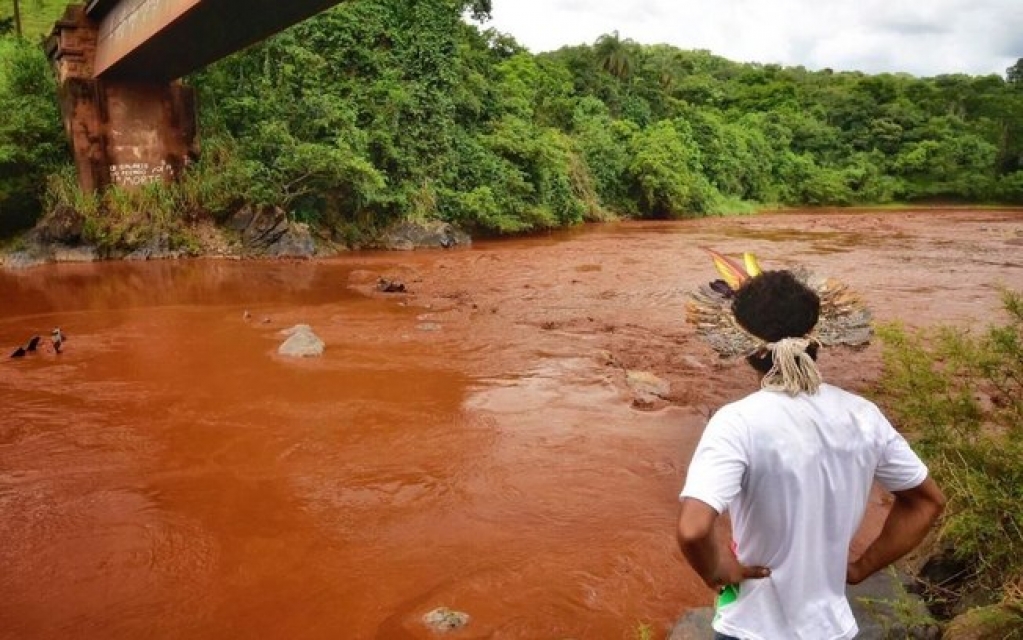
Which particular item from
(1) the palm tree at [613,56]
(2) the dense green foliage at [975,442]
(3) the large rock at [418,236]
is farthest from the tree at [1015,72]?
(2) the dense green foliage at [975,442]

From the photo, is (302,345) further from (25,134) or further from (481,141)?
(481,141)

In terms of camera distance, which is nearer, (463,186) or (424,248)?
(424,248)

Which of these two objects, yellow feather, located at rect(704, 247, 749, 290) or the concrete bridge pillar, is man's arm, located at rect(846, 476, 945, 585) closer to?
yellow feather, located at rect(704, 247, 749, 290)

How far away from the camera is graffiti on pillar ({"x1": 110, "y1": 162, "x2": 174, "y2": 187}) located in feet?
59.5

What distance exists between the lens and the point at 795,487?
5.72ft

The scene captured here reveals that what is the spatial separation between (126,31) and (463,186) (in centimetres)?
1043

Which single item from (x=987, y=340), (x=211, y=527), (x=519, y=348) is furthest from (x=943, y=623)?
(x=519, y=348)

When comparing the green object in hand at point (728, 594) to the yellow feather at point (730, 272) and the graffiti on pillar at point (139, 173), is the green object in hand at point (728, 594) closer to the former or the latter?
the yellow feather at point (730, 272)

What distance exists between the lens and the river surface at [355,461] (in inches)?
143

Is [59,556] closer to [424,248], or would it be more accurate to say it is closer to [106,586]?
[106,586]

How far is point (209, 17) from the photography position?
10992 mm

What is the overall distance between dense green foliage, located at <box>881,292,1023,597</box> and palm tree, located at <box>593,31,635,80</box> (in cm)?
4501

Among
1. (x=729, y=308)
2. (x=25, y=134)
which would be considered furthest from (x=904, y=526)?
(x=25, y=134)

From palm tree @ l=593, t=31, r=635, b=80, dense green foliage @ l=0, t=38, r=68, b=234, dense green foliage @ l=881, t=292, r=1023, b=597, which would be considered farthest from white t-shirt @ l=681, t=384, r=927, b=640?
palm tree @ l=593, t=31, r=635, b=80
